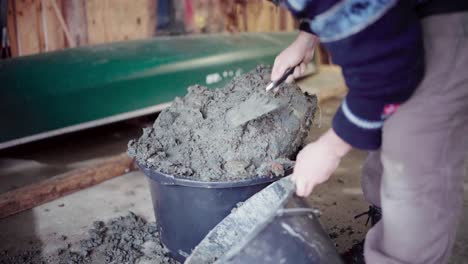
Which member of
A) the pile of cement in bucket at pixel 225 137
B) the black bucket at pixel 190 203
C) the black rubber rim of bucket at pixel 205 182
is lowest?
the black bucket at pixel 190 203

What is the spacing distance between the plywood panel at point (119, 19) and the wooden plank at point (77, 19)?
1.3 inches

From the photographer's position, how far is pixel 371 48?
0.92 meters

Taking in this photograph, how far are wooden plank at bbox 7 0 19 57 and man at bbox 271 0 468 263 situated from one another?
9.15 feet

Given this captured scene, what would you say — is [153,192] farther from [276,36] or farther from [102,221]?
[276,36]

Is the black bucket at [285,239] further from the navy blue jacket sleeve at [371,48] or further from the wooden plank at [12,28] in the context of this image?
the wooden plank at [12,28]

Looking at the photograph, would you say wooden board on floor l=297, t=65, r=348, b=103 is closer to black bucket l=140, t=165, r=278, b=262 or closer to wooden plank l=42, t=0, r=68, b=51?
wooden plank l=42, t=0, r=68, b=51

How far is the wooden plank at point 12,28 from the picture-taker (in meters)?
3.31

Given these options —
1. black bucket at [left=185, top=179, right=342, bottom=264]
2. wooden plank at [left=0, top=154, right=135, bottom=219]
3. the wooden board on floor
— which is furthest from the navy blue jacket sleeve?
the wooden board on floor

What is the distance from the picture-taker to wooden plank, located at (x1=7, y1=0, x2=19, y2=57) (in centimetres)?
331

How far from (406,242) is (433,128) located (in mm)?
268

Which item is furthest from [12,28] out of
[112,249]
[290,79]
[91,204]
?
[290,79]

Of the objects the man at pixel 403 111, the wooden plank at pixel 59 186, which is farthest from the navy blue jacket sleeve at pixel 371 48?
the wooden plank at pixel 59 186

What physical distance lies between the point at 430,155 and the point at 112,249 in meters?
1.13

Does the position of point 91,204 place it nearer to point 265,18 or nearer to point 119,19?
point 119,19
